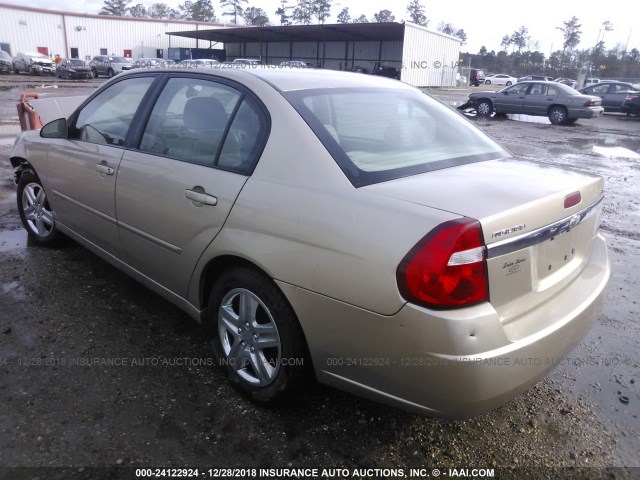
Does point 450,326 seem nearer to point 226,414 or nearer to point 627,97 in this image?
point 226,414

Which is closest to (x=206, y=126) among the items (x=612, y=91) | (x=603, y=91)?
(x=612, y=91)

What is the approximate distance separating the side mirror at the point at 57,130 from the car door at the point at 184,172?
1.02 metres

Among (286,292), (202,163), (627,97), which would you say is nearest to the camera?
(286,292)

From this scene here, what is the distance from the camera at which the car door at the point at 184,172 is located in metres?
2.56

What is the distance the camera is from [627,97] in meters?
22.5

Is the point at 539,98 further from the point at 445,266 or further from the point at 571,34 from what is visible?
the point at 571,34

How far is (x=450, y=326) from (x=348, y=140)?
1.07m

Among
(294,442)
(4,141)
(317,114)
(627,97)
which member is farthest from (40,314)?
(627,97)

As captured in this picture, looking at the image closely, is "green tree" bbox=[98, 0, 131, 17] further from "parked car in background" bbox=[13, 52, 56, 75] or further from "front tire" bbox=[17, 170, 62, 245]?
"front tire" bbox=[17, 170, 62, 245]

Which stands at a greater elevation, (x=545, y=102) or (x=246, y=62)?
(x=246, y=62)

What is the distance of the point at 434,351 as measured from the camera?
6.09 ft

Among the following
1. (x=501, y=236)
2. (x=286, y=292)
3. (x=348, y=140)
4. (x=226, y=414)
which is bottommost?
(x=226, y=414)

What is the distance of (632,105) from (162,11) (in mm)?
100187

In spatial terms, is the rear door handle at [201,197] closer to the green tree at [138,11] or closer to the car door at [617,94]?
the car door at [617,94]
